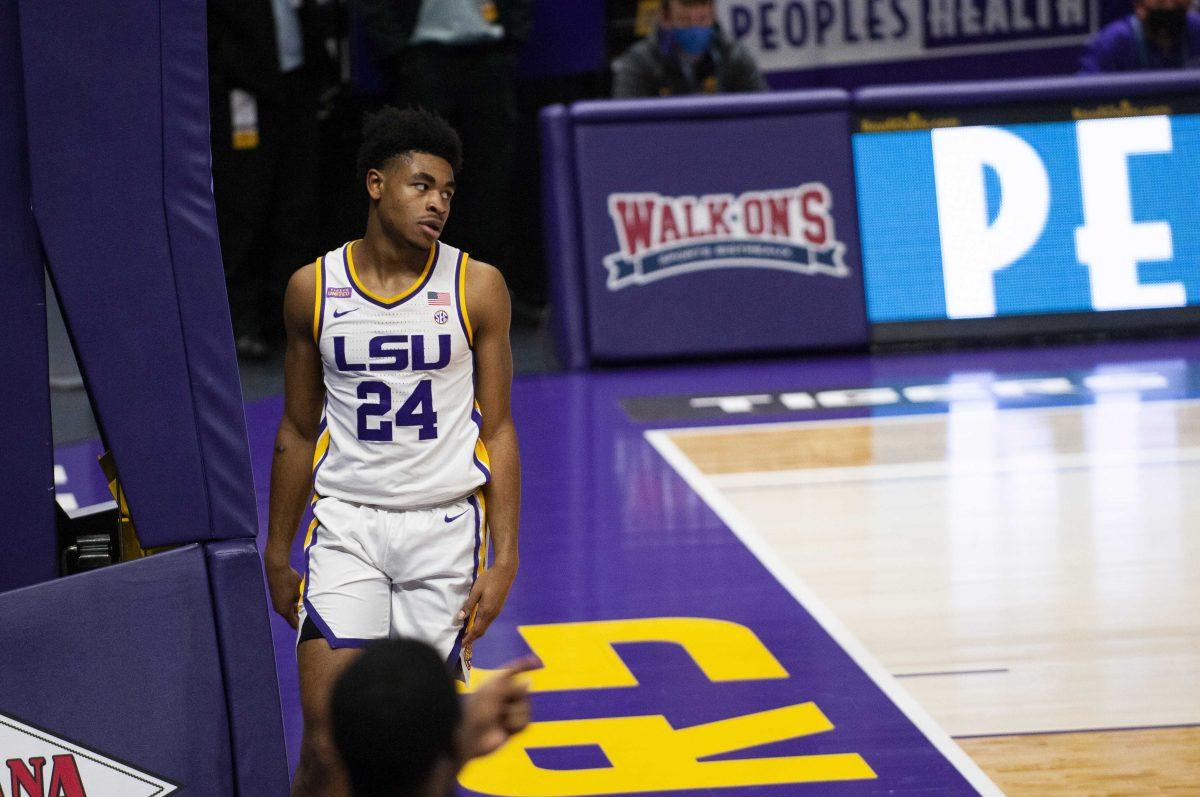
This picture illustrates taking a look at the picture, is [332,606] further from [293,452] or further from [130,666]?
[130,666]

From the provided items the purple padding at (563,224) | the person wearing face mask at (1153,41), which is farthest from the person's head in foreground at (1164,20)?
the purple padding at (563,224)

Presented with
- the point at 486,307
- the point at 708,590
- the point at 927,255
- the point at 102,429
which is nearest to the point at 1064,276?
the point at 927,255

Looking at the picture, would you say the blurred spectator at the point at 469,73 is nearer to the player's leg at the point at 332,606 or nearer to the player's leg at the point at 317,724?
the player's leg at the point at 332,606

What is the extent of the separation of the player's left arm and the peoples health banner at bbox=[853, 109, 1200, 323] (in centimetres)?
686

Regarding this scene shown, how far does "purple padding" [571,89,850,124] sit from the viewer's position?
1100 cm

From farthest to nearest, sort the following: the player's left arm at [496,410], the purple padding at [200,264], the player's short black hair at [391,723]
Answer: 1. the player's left arm at [496,410]
2. the purple padding at [200,264]
3. the player's short black hair at [391,723]

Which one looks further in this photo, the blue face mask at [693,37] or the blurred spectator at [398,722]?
the blue face mask at [693,37]

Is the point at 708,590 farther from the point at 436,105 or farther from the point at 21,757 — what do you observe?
the point at 436,105

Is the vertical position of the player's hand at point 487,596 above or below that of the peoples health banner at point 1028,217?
below

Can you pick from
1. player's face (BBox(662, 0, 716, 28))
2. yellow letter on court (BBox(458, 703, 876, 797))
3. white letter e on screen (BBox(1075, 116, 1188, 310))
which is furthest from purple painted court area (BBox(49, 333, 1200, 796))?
player's face (BBox(662, 0, 716, 28))

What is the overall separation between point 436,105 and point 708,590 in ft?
18.3

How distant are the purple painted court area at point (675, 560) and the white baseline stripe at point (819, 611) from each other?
4 centimetres

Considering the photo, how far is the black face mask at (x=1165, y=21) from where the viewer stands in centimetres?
1185

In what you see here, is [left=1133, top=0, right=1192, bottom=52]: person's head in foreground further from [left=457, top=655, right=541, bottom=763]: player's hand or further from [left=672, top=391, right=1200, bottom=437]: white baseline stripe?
[left=457, top=655, right=541, bottom=763]: player's hand
